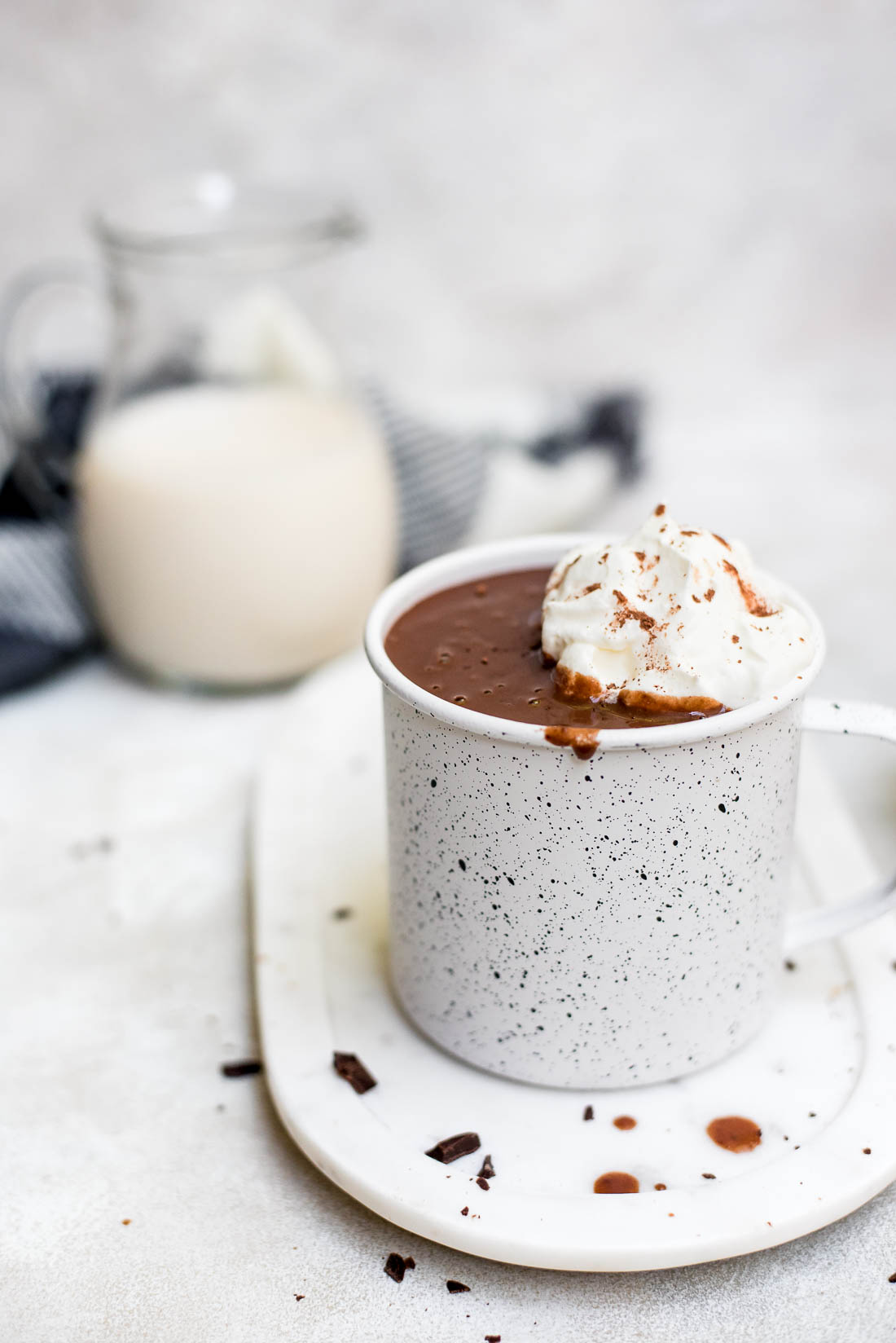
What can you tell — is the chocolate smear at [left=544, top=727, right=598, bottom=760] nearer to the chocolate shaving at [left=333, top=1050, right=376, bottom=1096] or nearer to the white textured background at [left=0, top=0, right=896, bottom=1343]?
the chocolate shaving at [left=333, top=1050, right=376, bottom=1096]

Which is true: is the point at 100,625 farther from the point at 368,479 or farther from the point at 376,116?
the point at 376,116

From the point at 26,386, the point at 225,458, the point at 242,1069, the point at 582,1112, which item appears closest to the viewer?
the point at 582,1112

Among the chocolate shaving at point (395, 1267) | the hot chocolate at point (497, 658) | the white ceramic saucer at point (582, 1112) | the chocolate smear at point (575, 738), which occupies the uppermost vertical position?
the chocolate smear at point (575, 738)

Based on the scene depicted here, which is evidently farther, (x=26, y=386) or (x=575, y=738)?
(x=26, y=386)

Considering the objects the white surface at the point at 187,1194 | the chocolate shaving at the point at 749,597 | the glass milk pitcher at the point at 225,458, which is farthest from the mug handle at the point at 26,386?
the chocolate shaving at the point at 749,597

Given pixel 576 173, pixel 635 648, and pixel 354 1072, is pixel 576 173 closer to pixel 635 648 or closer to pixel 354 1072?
pixel 635 648

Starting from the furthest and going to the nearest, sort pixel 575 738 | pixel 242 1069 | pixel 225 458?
1. pixel 225 458
2. pixel 242 1069
3. pixel 575 738

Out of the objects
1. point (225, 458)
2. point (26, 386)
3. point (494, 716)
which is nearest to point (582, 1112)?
point (494, 716)

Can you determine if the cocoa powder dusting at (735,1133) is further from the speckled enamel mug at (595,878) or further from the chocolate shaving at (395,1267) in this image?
the chocolate shaving at (395,1267)
